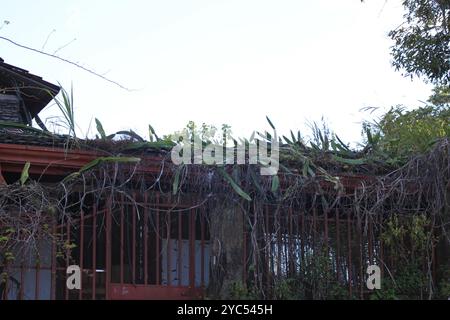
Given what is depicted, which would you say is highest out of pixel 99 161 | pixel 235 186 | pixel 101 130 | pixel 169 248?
pixel 101 130

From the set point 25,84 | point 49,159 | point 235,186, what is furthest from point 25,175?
point 25,84

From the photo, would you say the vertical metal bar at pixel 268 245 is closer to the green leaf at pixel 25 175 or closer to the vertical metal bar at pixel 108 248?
the vertical metal bar at pixel 108 248

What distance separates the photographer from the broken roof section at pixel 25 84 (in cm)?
1260

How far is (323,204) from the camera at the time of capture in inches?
358

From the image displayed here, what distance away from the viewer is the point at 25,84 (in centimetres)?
1285

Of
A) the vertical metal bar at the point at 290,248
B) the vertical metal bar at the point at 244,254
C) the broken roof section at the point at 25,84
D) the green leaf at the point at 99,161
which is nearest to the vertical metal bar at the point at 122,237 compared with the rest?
the green leaf at the point at 99,161

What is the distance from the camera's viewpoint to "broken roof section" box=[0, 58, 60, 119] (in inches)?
496

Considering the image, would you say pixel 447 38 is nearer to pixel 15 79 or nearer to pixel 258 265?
pixel 258 265

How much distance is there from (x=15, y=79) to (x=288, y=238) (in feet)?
19.3

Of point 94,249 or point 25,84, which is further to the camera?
point 25,84

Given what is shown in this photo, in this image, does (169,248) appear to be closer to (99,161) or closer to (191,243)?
(191,243)

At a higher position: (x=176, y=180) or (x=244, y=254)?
(x=176, y=180)

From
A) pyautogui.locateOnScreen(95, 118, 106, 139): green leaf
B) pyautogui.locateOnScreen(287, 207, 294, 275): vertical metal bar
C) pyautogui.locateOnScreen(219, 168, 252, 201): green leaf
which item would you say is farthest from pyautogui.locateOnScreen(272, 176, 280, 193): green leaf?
pyautogui.locateOnScreen(95, 118, 106, 139): green leaf

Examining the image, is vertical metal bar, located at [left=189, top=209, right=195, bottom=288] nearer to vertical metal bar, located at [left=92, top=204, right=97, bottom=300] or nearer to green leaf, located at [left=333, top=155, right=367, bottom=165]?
vertical metal bar, located at [left=92, top=204, right=97, bottom=300]
